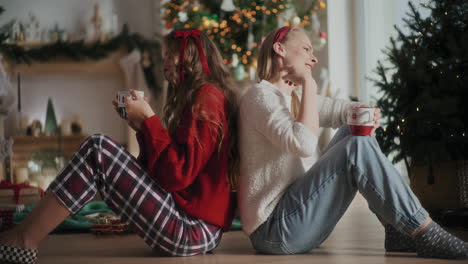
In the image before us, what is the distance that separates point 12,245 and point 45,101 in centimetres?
454

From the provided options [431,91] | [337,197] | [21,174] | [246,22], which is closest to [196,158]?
[337,197]

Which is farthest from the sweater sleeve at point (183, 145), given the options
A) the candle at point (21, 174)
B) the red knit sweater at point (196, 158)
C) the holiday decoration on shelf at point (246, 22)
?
the candle at point (21, 174)

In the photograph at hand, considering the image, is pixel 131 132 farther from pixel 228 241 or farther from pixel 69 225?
pixel 228 241

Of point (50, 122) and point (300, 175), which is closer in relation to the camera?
point (300, 175)

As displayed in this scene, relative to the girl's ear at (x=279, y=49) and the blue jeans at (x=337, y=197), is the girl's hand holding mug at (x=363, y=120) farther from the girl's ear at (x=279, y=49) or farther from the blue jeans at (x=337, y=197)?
the girl's ear at (x=279, y=49)

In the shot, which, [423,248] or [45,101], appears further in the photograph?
[45,101]

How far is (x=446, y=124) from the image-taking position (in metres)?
2.77

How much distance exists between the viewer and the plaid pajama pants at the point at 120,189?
1.72m

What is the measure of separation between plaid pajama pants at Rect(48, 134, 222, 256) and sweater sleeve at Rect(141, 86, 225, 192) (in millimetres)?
50

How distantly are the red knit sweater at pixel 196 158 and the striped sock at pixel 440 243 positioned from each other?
1.94 ft

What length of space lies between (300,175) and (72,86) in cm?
469

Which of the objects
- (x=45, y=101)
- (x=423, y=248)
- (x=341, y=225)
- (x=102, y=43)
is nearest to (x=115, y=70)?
(x=102, y=43)

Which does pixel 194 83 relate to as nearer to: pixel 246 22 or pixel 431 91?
pixel 431 91

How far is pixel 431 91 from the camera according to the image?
2.84 metres
